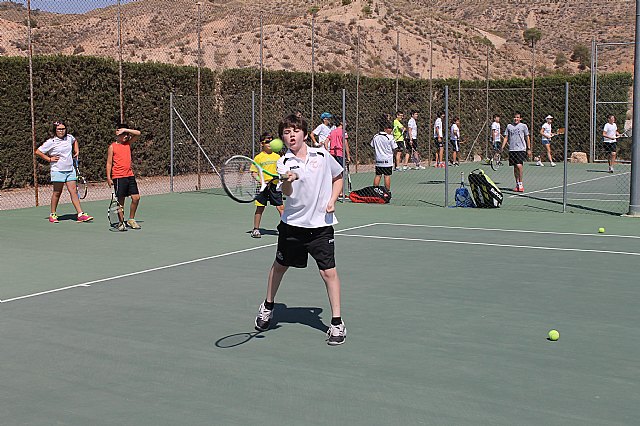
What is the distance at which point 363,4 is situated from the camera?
205 ft

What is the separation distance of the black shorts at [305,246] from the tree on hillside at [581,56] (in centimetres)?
6202

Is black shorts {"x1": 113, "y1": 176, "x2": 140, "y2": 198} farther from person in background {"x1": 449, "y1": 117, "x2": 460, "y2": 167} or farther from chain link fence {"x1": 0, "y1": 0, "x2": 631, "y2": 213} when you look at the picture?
person in background {"x1": 449, "y1": 117, "x2": 460, "y2": 167}

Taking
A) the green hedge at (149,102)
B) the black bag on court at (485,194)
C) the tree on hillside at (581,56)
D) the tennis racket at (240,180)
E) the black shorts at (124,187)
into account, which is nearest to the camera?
the tennis racket at (240,180)

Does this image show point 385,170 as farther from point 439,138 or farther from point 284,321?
point 439,138

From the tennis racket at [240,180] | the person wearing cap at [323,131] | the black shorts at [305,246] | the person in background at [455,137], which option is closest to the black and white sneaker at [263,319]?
the black shorts at [305,246]

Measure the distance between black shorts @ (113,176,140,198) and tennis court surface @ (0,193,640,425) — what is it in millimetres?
867

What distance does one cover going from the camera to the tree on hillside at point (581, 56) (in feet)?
215

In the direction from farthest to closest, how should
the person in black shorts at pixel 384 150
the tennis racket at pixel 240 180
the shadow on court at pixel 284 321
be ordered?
the person in black shorts at pixel 384 150 → the tennis racket at pixel 240 180 → the shadow on court at pixel 284 321

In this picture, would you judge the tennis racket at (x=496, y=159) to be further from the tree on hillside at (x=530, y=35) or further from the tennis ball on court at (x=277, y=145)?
the tree on hillside at (x=530, y=35)

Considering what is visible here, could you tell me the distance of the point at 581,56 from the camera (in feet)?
217

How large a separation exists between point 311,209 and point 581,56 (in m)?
63.3

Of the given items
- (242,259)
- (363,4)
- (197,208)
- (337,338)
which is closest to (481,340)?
(337,338)

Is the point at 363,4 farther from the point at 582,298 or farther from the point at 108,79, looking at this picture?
Result: the point at 582,298

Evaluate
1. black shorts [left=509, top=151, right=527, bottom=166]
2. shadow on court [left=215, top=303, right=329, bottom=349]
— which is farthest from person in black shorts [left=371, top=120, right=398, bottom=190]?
shadow on court [left=215, top=303, right=329, bottom=349]
